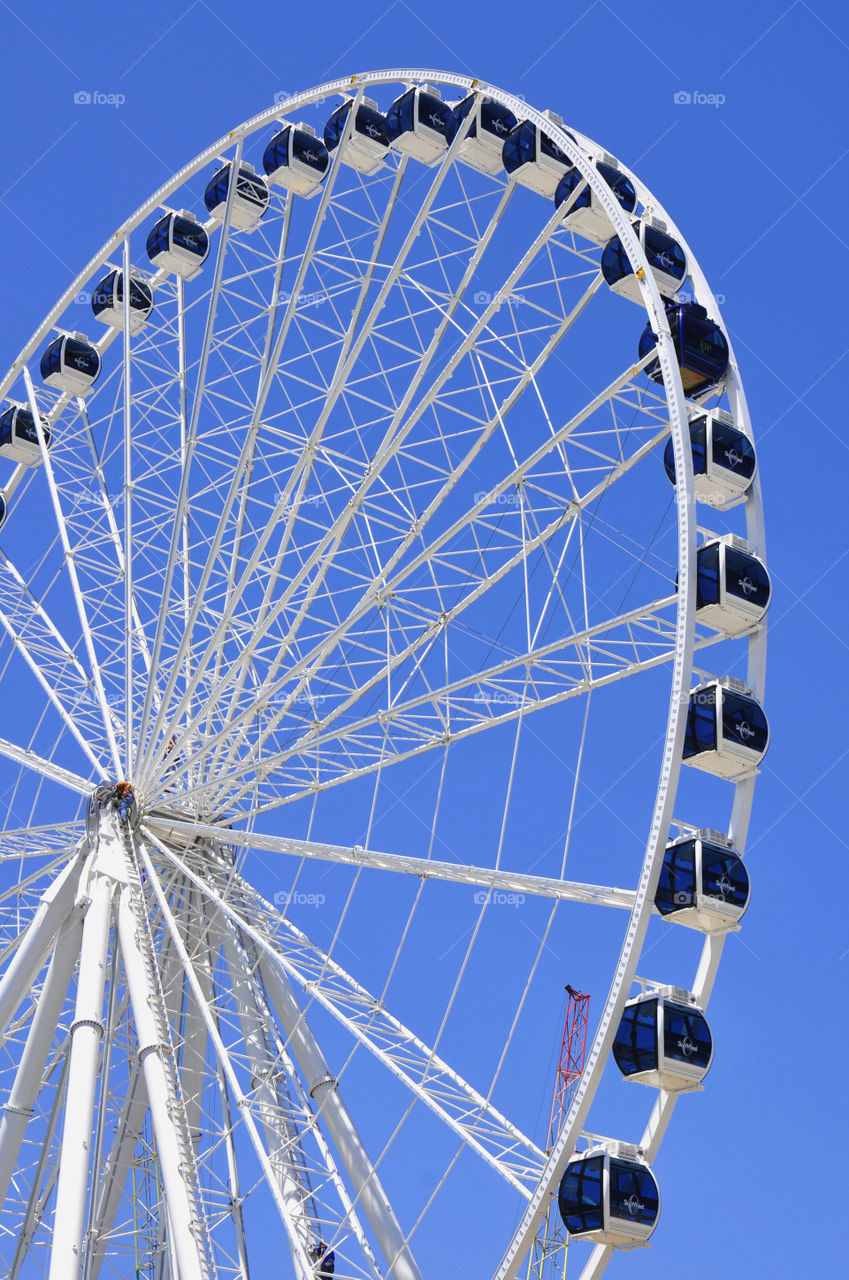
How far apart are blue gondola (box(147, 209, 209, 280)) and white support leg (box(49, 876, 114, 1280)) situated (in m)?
12.6

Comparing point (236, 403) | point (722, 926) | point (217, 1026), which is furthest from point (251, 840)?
point (722, 926)

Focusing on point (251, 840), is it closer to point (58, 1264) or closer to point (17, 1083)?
point (17, 1083)

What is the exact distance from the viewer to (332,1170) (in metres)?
26.2

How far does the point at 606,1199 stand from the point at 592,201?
14268 millimetres

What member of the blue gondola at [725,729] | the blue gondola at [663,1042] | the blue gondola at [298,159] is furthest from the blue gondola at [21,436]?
the blue gondola at [663,1042]

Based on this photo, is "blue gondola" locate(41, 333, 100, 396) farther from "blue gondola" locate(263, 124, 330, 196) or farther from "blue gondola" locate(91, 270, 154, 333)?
"blue gondola" locate(263, 124, 330, 196)

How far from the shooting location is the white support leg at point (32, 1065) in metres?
27.3

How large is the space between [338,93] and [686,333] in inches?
394

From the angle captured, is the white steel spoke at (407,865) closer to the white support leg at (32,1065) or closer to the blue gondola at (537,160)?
the white support leg at (32,1065)

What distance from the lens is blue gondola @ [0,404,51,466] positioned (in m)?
36.5

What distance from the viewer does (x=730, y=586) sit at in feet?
74.7

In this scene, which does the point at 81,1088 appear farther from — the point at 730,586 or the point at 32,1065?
the point at 730,586

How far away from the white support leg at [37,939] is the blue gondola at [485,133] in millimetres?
13012

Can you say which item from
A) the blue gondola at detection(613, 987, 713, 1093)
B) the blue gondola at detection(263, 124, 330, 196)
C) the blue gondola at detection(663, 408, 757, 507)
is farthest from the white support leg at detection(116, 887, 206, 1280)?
the blue gondola at detection(263, 124, 330, 196)
